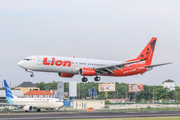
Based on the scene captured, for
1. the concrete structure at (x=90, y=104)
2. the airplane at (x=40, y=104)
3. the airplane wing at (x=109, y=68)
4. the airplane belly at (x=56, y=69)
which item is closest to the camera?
the airplane belly at (x=56, y=69)

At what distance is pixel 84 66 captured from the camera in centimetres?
7075

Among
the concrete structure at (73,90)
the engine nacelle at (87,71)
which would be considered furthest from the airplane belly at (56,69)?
the concrete structure at (73,90)

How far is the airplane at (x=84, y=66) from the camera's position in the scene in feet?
214

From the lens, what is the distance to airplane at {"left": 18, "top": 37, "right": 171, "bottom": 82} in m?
65.2

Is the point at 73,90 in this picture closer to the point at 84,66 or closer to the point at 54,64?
the point at 84,66

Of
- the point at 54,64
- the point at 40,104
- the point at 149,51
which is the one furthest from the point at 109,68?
the point at 40,104

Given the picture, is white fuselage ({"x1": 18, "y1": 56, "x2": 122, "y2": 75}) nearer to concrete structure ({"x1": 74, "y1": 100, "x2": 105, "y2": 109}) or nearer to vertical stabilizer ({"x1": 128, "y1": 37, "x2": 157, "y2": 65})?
vertical stabilizer ({"x1": 128, "y1": 37, "x2": 157, "y2": 65})

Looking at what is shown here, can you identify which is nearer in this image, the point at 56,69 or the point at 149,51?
the point at 56,69

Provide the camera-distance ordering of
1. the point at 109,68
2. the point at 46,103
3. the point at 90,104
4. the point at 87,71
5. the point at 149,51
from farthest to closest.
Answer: the point at 90,104
the point at 46,103
the point at 149,51
the point at 109,68
the point at 87,71

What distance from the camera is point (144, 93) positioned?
593 feet

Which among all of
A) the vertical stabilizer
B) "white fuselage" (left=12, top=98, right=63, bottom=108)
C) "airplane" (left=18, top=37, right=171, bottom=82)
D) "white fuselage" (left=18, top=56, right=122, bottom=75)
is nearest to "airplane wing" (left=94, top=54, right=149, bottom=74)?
"airplane" (left=18, top=37, right=171, bottom=82)

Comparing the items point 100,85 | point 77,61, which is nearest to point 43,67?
point 77,61

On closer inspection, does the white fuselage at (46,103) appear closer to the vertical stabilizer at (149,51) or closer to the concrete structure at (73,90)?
the vertical stabilizer at (149,51)

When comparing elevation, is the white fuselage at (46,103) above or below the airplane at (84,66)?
below
